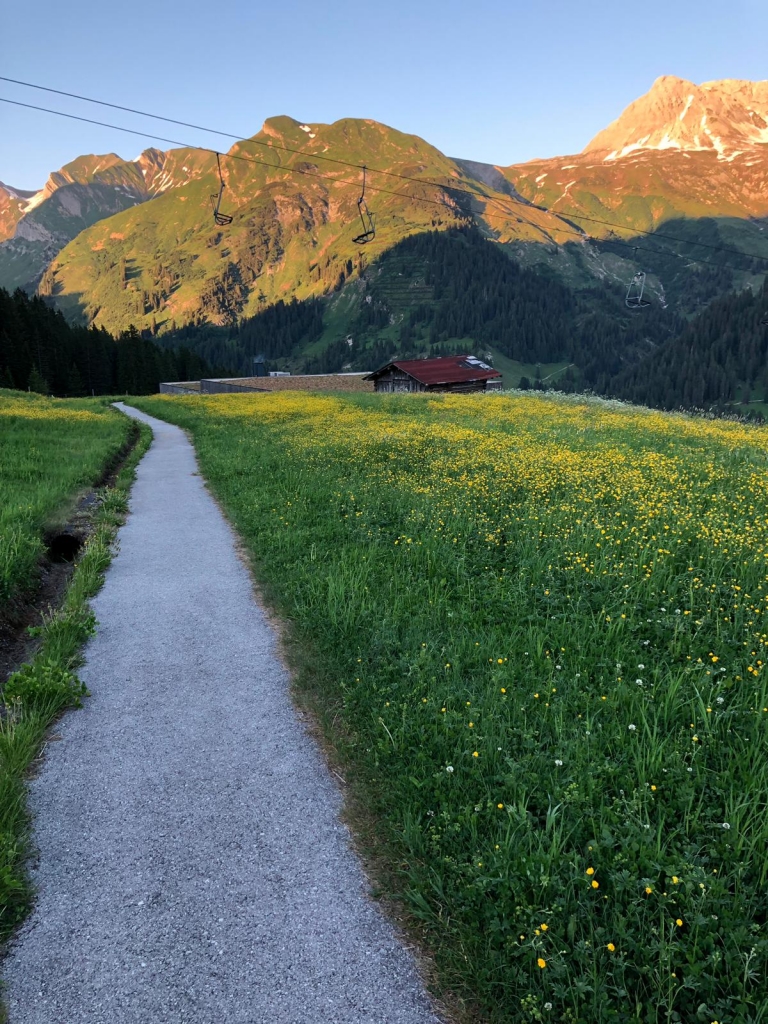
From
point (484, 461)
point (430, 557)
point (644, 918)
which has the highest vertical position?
point (484, 461)

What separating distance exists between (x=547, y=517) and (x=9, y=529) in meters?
9.82

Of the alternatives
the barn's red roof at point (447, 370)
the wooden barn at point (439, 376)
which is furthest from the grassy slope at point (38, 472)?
the barn's red roof at point (447, 370)

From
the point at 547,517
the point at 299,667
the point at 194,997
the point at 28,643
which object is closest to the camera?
the point at 194,997

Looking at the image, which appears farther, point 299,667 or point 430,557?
point 430,557

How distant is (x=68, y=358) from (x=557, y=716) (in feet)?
366

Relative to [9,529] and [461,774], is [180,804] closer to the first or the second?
[461,774]

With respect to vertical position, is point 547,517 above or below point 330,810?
above

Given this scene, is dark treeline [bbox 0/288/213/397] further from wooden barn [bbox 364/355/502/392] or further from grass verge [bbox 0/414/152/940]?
grass verge [bbox 0/414/152/940]

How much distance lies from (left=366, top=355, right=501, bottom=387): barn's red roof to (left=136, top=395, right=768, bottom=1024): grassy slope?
200 ft

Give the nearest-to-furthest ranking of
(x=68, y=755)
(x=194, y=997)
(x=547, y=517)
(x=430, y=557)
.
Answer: (x=194, y=997) → (x=68, y=755) → (x=430, y=557) → (x=547, y=517)

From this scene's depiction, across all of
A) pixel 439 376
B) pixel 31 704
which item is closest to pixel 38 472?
pixel 31 704

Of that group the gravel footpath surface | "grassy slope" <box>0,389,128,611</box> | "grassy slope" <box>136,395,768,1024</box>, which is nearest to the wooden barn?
"grassy slope" <box>0,389,128,611</box>

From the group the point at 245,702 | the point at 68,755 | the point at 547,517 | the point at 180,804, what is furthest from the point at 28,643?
the point at 547,517

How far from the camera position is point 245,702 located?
19.8 ft
